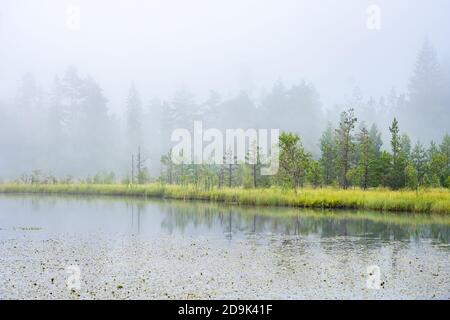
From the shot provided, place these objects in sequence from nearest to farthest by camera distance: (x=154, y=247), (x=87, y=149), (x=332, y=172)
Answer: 1. (x=154, y=247)
2. (x=332, y=172)
3. (x=87, y=149)

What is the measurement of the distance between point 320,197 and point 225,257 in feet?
74.7

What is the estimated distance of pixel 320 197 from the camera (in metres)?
40.4

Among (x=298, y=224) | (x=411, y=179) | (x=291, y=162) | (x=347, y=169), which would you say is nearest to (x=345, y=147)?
(x=347, y=169)

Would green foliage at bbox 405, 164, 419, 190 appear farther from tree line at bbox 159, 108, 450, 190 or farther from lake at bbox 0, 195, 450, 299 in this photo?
lake at bbox 0, 195, 450, 299

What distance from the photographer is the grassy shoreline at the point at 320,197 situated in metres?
36.2

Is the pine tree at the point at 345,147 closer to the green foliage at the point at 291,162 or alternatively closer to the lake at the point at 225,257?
the green foliage at the point at 291,162

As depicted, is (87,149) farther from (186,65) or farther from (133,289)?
(133,289)

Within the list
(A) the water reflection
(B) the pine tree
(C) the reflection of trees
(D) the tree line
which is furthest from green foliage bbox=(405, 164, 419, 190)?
(C) the reflection of trees

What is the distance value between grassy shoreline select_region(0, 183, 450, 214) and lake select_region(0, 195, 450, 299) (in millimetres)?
3233

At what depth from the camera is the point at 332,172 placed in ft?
188

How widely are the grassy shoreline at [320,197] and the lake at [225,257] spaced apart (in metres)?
3.23

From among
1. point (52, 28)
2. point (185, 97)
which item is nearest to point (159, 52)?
point (52, 28)

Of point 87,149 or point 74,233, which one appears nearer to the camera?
point 74,233

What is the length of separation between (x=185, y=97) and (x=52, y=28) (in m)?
50.7
